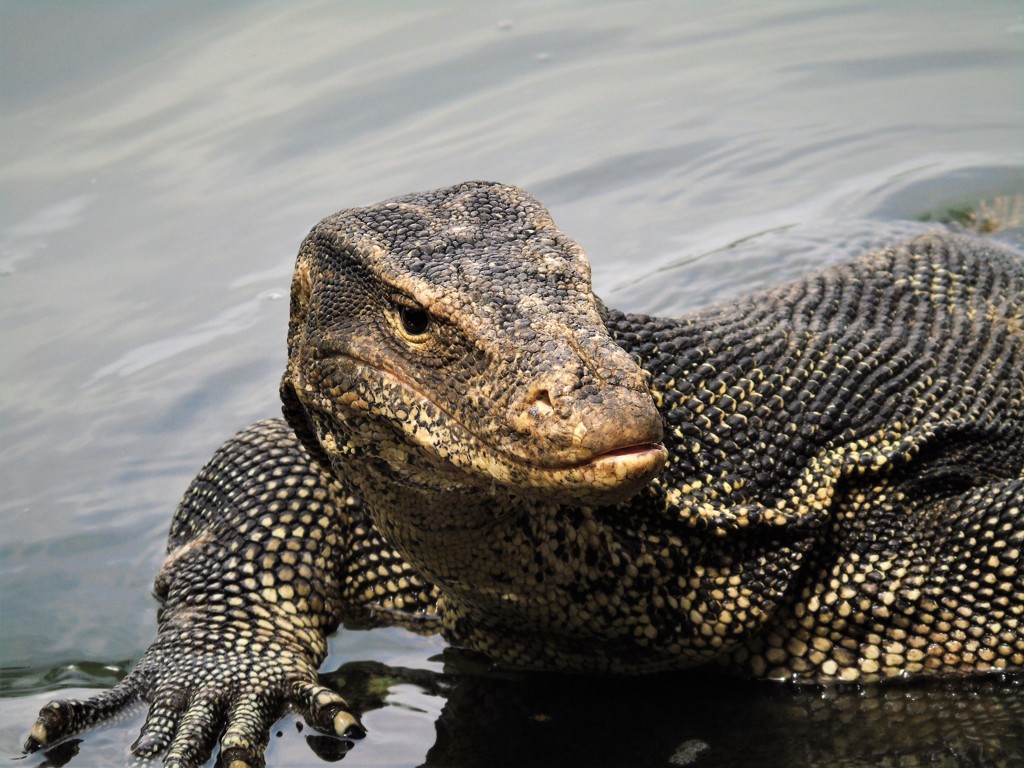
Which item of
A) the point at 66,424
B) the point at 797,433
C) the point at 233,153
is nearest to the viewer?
the point at 797,433

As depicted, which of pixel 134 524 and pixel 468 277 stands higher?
pixel 468 277

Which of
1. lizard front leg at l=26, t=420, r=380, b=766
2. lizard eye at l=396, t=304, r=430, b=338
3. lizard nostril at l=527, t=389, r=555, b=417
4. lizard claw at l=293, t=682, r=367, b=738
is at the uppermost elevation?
lizard eye at l=396, t=304, r=430, b=338

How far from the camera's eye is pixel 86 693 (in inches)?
280

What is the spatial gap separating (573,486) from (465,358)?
29.1 inches

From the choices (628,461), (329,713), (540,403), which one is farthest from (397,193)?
(628,461)

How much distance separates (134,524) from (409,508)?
12.5 ft

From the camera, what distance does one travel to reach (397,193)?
42.9 ft

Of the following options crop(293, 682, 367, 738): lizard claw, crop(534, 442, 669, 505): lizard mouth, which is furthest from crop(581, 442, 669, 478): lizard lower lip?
crop(293, 682, 367, 738): lizard claw

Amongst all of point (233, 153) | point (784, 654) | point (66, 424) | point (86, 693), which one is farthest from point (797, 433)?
point (233, 153)

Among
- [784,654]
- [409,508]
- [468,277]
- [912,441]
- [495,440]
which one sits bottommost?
[784,654]

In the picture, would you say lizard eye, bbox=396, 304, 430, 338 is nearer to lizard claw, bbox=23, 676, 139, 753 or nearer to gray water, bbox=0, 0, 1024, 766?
gray water, bbox=0, 0, 1024, 766

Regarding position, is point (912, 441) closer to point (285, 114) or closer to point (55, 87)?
point (285, 114)

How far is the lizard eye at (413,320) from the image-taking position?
5176 mm

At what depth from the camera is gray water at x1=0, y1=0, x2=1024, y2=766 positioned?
659 centimetres
